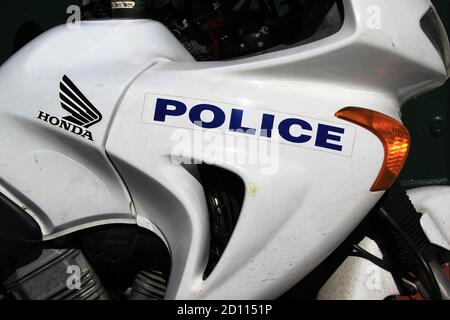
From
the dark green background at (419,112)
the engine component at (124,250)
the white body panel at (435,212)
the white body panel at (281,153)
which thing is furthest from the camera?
the dark green background at (419,112)

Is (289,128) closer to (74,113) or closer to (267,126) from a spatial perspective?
(267,126)

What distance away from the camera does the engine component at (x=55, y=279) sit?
1493mm

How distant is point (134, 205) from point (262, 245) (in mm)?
356

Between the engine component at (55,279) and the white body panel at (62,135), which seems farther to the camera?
the engine component at (55,279)

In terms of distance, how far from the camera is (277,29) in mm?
1585

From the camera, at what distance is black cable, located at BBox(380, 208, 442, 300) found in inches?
58.6

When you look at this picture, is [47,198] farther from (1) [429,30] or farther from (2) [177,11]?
(1) [429,30]

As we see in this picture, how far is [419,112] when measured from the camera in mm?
2740

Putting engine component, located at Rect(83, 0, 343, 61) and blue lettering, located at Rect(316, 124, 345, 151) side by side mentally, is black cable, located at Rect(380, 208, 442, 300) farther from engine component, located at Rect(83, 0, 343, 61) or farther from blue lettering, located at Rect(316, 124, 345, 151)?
engine component, located at Rect(83, 0, 343, 61)

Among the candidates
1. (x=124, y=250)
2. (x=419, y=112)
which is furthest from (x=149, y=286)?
(x=419, y=112)

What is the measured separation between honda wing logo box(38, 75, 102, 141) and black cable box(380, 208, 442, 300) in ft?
2.59

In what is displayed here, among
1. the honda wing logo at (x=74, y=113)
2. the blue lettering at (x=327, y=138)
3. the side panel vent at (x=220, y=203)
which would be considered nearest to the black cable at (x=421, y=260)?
the blue lettering at (x=327, y=138)

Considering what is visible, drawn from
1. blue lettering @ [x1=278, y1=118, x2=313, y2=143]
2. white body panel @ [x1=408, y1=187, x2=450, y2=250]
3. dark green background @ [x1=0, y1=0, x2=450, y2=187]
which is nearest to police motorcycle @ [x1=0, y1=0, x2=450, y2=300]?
blue lettering @ [x1=278, y1=118, x2=313, y2=143]

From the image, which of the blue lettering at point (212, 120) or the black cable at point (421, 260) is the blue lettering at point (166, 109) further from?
the black cable at point (421, 260)
